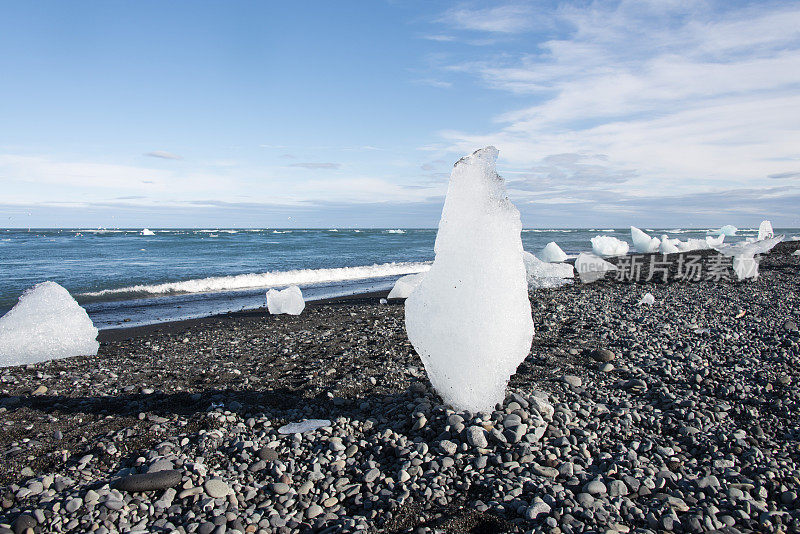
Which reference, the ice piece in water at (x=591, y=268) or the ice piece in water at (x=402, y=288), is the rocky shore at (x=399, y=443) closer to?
the ice piece in water at (x=402, y=288)

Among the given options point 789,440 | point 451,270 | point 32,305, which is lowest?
point 789,440

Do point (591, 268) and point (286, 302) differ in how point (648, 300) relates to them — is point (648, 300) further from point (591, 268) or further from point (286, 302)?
point (286, 302)

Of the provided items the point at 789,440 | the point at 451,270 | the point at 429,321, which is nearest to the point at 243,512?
the point at 429,321

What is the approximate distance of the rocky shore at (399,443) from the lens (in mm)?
3068

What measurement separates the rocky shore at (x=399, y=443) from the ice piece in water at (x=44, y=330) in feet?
0.73

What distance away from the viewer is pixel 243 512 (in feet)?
10.3

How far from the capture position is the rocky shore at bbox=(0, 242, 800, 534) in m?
3.07

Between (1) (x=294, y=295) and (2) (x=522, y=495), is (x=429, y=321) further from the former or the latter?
(1) (x=294, y=295)

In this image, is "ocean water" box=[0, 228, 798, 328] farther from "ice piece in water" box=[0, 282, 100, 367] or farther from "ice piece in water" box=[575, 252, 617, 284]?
"ice piece in water" box=[575, 252, 617, 284]

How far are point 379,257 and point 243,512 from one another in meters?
25.6

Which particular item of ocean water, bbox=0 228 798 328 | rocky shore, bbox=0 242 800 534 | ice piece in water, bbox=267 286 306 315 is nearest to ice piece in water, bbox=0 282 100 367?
rocky shore, bbox=0 242 800 534

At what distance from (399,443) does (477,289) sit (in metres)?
1.45

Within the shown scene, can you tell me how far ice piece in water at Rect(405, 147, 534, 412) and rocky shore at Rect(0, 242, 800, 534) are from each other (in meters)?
0.34

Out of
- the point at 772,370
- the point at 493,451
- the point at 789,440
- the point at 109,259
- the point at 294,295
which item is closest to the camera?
the point at 493,451
